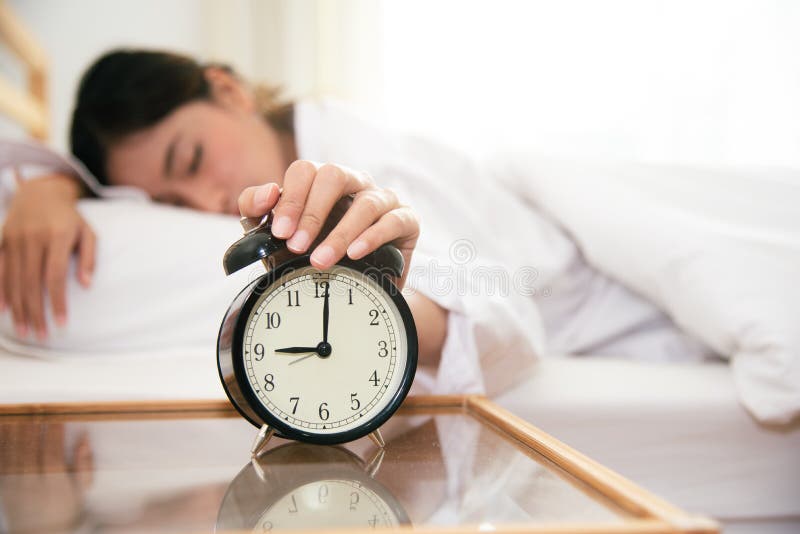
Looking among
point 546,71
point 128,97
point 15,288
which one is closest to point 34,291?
point 15,288

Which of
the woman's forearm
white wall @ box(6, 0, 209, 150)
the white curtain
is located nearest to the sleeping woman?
the woman's forearm

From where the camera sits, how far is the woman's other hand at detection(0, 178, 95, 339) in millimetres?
782

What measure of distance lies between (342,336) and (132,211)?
539 mm

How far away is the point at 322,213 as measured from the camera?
460mm

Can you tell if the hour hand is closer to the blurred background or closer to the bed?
the bed

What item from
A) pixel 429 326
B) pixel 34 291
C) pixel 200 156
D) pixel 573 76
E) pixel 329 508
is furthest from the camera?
pixel 573 76

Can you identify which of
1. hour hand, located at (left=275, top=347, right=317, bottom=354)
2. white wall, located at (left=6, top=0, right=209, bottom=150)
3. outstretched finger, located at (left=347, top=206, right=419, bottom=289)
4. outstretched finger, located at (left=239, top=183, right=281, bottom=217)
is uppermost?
white wall, located at (left=6, top=0, right=209, bottom=150)

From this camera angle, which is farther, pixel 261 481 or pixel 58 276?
pixel 58 276

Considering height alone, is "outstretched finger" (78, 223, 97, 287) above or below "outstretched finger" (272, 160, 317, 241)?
below

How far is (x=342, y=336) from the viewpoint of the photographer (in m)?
0.48

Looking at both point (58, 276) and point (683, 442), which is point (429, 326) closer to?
point (683, 442)

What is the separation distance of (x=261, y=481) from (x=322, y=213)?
0.19 m

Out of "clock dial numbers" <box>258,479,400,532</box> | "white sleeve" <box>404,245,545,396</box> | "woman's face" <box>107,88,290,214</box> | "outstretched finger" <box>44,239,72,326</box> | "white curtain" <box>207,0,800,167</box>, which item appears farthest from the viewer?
"white curtain" <box>207,0,800,167</box>

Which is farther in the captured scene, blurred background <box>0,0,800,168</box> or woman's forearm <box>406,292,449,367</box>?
blurred background <box>0,0,800,168</box>
